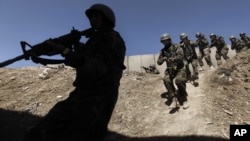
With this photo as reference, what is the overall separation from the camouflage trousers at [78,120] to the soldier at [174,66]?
19.9 ft

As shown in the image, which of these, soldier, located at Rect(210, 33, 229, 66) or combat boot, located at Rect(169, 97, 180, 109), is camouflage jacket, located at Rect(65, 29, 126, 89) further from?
soldier, located at Rect(210, 33, 229, 66)

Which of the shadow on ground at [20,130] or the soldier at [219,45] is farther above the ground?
the soldier at [219,45]

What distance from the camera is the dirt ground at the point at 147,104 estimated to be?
28.0 ft

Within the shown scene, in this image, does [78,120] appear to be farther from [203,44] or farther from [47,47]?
[203,44]

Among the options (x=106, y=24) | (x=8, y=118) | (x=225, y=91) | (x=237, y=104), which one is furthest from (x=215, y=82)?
(x=106, y=24)

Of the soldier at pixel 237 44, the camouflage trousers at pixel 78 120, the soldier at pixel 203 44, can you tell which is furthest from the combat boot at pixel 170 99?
the soldier at pixel 237 44

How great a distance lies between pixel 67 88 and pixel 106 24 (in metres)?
7.63

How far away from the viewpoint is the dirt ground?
854cm

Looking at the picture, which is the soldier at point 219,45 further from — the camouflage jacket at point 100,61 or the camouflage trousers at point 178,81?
the camouflage jacket at point 100,61

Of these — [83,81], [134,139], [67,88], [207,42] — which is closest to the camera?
[83,81]

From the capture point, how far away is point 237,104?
9641mm

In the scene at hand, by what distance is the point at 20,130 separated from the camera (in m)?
8.91

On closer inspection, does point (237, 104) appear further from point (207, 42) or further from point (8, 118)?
point (207, 42)

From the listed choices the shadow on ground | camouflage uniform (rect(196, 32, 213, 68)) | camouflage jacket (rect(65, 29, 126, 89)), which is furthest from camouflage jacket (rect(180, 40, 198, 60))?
camouflage jacket (rect(65, 29, 126, 89))
